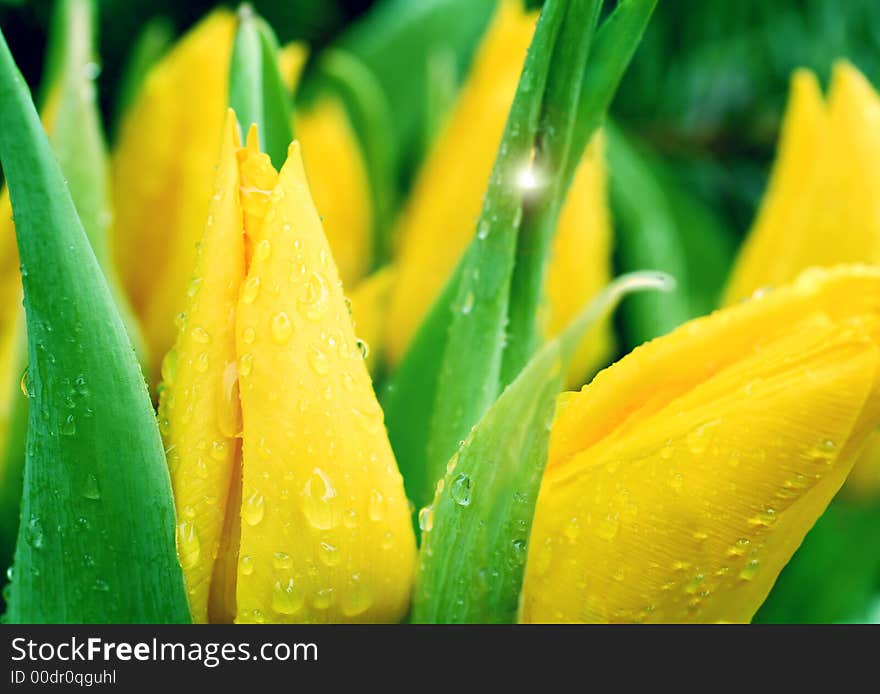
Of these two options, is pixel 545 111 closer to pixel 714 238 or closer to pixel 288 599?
pixel 288 599

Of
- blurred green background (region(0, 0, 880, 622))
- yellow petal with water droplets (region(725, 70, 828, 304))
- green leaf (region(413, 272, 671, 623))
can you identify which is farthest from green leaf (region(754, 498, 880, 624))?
green leaf (region(413, 272, 671, 623))

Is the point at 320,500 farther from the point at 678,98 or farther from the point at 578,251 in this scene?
the point at 678,98

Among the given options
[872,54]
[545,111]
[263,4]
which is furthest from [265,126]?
[872,54]

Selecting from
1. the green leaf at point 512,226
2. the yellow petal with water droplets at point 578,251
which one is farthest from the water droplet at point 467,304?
the yellow petal with water droplets at point 578,251

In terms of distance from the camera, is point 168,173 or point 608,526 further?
point 168,173

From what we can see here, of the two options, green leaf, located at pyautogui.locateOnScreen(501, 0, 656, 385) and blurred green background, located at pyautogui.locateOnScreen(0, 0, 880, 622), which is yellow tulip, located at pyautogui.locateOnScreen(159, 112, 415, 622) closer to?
green leaf, located at pyautogui.locateOnScreen(501, 0, 656, 385)

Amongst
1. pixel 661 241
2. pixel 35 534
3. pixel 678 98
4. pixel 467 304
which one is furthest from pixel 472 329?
pixel 678 98

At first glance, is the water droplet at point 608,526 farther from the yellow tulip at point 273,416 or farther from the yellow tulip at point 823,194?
the yellow tulip at point 823,194
